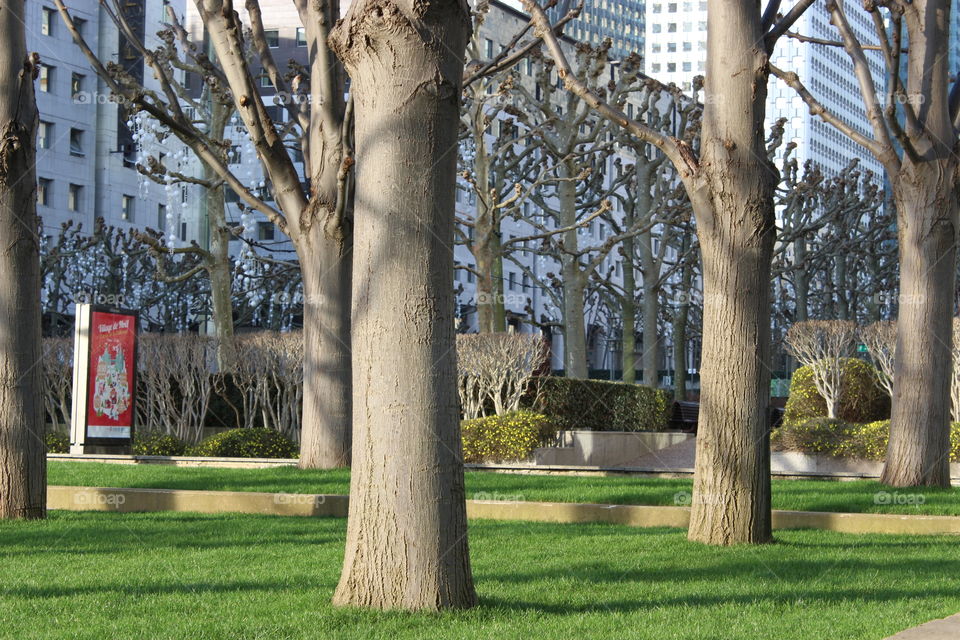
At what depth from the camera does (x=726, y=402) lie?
922 cm

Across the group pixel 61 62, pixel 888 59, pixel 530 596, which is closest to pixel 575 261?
pixel 888 59

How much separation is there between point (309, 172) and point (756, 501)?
782cm

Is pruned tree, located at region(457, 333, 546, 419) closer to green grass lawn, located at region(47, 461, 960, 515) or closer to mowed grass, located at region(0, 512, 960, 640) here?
green grass lawn, located at region(47, 461, 960, 515)

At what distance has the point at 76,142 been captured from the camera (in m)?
61.3

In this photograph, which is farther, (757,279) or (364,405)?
(757,279)

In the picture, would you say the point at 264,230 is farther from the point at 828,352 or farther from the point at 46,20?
the point at 828,352

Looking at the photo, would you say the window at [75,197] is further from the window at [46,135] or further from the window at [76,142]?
the window at [46,135]

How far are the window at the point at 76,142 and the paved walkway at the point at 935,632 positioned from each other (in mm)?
59667

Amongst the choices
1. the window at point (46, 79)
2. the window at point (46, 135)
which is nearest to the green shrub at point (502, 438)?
the window at point (46, 135)

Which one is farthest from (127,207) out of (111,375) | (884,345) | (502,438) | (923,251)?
(923,251)

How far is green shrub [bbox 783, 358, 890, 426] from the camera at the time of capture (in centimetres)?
2442

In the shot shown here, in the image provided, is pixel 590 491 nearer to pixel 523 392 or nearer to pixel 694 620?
pixel 694 620
